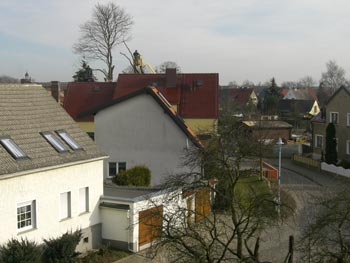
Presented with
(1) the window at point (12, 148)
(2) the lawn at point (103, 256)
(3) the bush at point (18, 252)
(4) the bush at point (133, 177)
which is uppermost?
(1) the window at point (12, 148)

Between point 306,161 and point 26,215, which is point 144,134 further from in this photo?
point 306,161

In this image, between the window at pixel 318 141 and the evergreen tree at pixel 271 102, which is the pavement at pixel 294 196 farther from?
the evergreen tree at pixel 271 102

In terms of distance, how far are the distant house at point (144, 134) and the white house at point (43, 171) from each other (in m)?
7.38

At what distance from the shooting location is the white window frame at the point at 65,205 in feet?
61.3

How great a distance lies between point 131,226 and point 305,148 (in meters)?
34.6

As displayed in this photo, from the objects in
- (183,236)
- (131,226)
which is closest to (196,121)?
(131,226)

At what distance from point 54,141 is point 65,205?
257cm

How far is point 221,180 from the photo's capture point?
18.2 meters

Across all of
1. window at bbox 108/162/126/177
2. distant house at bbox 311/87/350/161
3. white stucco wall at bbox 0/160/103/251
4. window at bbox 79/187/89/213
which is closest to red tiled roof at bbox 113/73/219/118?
window at bbox 108/162/126/177

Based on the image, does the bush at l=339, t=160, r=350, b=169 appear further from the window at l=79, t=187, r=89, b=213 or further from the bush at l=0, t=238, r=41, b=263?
the bush at l=0, t=238, r=41, b=263

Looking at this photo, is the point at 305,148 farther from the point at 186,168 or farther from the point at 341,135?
the point at 186,168

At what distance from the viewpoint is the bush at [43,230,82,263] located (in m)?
16.8

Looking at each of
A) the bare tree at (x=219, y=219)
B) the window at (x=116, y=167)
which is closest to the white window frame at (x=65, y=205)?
the bare tree at (x=219, y=219)

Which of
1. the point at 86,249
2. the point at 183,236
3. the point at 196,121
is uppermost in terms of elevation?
the point at 196,121
